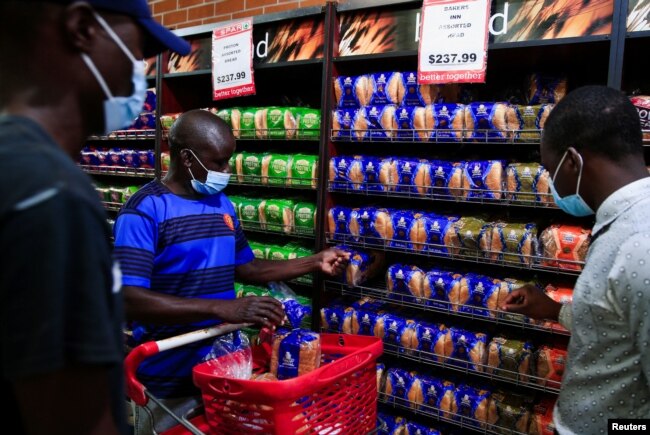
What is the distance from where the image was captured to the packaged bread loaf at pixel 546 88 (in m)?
2.41

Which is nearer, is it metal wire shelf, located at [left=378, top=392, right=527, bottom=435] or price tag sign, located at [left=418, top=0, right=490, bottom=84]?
price tag sign, located at [left=418, top=0, right=490, bottom=84]

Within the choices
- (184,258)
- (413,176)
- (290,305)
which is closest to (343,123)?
(413,176)

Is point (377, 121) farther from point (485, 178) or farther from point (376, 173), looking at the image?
point (485, 178)

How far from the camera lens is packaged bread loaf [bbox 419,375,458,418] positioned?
254 cm

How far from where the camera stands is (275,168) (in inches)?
123

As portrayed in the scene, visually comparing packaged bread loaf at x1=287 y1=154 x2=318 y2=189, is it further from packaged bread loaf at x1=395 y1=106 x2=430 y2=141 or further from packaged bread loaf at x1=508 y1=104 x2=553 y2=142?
packaged bread loaf at x1=508 y1=104 x2=553 y2=142

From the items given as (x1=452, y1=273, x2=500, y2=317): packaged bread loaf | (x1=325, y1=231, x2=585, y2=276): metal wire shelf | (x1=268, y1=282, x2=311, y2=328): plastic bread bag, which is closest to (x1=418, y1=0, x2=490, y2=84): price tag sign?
(x1=325, y1=231, x2=585, y2=276): metal wire shelf

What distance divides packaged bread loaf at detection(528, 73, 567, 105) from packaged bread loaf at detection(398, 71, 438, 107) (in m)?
0.45

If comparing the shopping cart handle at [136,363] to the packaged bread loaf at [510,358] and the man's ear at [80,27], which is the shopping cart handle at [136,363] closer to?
the man's ear at [80,27]

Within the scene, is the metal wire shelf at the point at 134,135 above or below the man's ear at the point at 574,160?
above

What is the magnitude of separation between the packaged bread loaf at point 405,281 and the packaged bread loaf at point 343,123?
740 millimetres

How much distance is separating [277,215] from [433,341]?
1177 mm

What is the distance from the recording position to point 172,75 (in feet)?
12.2

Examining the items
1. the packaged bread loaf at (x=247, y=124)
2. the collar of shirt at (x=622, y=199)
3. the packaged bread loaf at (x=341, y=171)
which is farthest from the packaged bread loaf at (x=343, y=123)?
the collar of shirt at (x=622, y=199)
